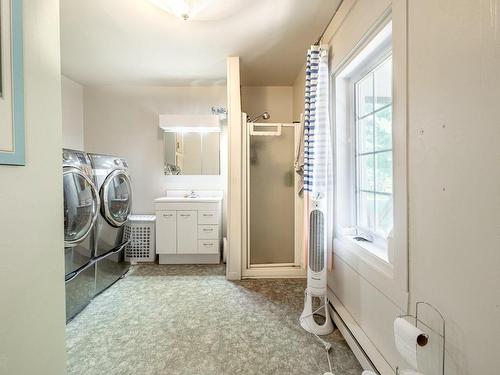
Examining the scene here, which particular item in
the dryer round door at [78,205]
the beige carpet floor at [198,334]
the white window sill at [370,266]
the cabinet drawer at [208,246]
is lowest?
the beige carpet floor at [198,334]

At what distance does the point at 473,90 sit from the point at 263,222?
2.33m

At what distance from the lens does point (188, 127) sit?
10.7 feet

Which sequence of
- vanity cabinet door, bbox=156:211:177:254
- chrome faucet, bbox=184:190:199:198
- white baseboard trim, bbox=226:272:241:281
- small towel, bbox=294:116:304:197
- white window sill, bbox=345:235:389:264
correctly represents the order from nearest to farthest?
white window sill, bbox=345:235:389:264 < small towel, bbox=294:116:304:197 < white baseboard trim, bbox=226:272:241:281 < vanity cabinet door, bbox=156:211:177:254 < chrome faucet, bbox=184:190:199:198

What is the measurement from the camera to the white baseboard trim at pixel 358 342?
4.05ft

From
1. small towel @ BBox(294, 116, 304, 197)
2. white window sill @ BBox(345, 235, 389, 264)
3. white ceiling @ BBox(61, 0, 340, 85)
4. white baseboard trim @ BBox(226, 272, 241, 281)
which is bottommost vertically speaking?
white baseboard trim @ BBox(226, 272, 241, 281)

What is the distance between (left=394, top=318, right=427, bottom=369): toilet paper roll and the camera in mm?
860

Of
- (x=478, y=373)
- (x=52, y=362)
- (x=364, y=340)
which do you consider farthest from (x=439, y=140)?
(x=52, y=362)

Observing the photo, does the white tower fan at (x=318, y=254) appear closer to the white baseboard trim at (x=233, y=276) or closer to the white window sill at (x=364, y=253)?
the white window sill at (x=364, y=253)

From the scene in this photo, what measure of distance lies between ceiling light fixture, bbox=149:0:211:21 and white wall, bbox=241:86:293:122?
5.45 feet

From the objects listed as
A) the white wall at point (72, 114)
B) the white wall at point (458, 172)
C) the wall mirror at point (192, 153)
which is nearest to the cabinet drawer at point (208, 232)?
the wall mirror at point (192, 153)

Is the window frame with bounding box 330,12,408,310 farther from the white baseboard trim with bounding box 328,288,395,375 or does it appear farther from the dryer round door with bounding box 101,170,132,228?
the dryer round door with bounding box 101,170,132,228

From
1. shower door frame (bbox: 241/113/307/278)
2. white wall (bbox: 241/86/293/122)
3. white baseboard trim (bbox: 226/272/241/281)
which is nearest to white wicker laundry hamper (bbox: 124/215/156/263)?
white baseboard trim (bbox: 226/272/241/281)

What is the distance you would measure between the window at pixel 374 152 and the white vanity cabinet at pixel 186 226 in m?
1.75

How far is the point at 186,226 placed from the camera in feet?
9.76
